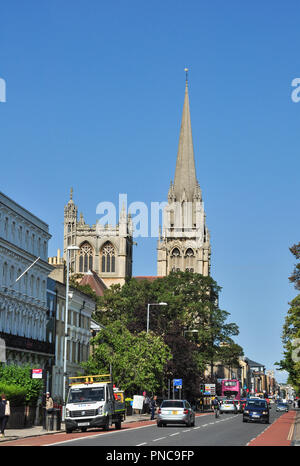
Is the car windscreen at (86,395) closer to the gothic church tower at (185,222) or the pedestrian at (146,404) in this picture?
the pedestrian at (146,404)

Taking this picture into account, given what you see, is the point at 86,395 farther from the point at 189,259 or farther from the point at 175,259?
the point at 175,259

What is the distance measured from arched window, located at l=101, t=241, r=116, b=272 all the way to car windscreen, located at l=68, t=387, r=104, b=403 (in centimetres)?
11391

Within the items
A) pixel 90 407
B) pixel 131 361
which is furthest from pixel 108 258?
pixel 90 407

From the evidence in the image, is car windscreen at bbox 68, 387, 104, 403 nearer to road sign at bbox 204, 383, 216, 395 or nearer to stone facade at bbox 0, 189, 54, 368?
stone facade at bbox 0, 189, 54, 368

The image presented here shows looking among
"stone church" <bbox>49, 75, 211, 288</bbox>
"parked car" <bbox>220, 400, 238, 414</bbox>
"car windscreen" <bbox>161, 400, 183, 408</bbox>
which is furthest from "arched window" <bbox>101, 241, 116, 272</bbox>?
"car windscreen" <bbox>161, 400, 183, 408</bbox>

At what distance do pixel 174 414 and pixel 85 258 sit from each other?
111718 millimetres

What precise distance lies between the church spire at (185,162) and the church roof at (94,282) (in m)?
27.3

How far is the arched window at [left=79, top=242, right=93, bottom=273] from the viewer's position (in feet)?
513

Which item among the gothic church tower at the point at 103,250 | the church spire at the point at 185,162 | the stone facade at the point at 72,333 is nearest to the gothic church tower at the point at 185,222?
the church spire at the point at 185,162

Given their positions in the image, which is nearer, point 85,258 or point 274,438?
point 274,438

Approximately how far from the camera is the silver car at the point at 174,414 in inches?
1813

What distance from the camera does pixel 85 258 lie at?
516 feet

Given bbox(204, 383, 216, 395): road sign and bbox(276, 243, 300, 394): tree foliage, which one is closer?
bbox(276, 243, 300, 394): tree foliage
